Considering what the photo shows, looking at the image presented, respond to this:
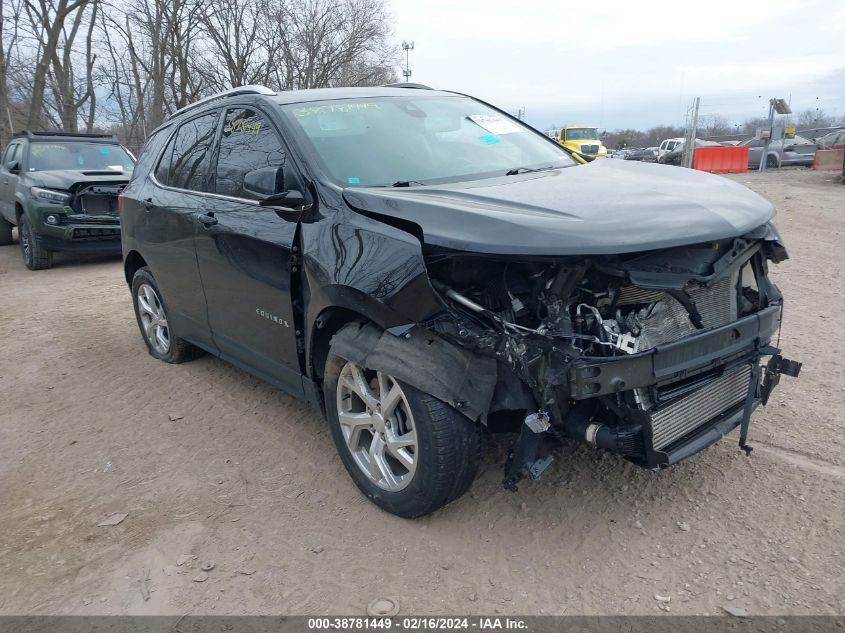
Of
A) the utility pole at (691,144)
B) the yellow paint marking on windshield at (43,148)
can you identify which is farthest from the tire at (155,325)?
the utility pole at (691,144)

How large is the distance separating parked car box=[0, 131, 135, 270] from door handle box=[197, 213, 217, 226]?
6638mm

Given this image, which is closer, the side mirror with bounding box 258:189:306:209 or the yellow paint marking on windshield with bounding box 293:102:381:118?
the side mirror with bounding box 258:189:306:209

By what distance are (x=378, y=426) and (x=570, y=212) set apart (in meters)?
1.31

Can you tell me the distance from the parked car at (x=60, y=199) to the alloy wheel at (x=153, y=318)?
494 cm

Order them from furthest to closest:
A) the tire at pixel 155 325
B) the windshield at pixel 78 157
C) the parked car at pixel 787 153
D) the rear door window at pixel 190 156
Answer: the parked car at pixel 787 153
the windshield at pixel 78 157
the tire at pixel 155 325
the rear door window at pixel 190 156

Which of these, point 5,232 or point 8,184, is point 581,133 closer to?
point 5,232

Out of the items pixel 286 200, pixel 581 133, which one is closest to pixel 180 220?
pixel 286 200

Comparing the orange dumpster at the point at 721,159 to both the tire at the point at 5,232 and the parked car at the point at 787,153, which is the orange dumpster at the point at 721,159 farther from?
the tire at the point at 5,232

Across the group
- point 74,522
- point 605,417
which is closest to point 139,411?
point 74,522

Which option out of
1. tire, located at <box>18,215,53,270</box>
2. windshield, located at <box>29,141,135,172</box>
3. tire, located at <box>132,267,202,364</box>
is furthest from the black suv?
windshield, located at <box>29,141,135,172</box>

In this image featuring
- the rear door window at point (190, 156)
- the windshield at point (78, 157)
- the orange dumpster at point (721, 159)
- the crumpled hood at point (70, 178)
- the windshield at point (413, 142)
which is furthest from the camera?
the orange dumpster at point (721, 159)

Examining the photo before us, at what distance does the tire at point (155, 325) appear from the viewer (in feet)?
17.0

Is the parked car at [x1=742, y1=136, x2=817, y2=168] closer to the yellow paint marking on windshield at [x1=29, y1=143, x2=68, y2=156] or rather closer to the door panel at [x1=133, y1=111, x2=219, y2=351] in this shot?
the yellow paint marking on windshield at [x1=29, y1=143, x2=68, y2=156]

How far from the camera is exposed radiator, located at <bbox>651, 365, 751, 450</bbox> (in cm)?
263
